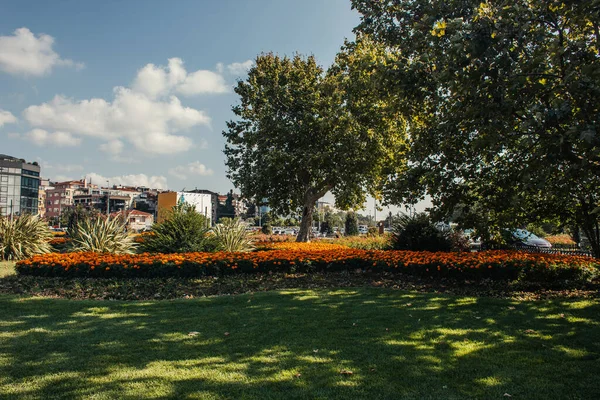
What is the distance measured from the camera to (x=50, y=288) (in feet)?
26.0

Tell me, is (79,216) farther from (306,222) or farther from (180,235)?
(180,235)

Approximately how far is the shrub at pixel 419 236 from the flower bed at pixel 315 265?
290 centimetres

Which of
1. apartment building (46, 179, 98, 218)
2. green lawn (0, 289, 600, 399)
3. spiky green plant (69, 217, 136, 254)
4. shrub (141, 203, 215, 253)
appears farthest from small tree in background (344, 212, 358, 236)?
apartment building (46, 179, 98, 218)

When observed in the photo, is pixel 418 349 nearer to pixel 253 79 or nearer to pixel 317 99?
pixel 317 99

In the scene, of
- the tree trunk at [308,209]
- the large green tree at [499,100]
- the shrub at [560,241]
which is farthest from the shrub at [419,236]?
the shrub at [560,241]

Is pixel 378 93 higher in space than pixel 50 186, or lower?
lower

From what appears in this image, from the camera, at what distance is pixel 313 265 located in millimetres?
9477

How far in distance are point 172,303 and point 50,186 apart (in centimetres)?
14769

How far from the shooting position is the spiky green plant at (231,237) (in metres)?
12.0

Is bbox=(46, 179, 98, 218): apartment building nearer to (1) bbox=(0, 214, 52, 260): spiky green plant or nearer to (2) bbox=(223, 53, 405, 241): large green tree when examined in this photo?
(2) bbox=(223, 53, 405, 241): large green tree

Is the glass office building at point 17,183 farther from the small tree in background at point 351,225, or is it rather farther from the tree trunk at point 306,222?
the tree trunk at point 306,222

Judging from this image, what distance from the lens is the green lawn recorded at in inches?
137

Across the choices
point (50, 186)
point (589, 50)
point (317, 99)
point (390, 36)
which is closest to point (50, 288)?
point (390, 36)

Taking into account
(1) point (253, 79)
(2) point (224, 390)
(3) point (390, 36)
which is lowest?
(2) point (224, 390)
